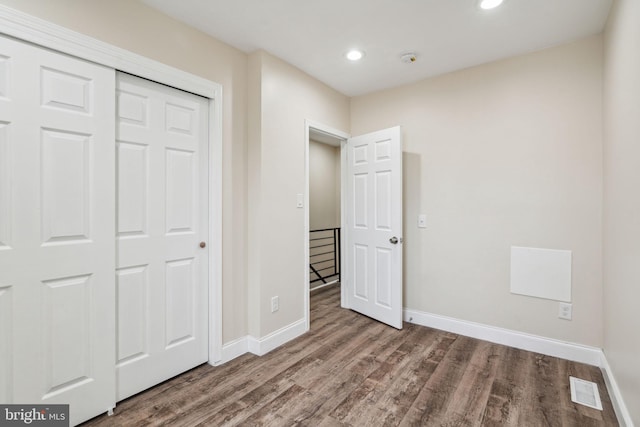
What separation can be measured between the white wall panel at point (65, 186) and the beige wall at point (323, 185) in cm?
354

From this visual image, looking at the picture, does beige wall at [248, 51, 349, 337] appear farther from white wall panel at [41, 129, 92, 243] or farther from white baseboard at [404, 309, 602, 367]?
white baseboard at [404, 309, 602, 367]

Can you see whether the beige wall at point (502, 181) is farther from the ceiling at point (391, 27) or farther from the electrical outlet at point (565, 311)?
the ceiling at point (391, 27)

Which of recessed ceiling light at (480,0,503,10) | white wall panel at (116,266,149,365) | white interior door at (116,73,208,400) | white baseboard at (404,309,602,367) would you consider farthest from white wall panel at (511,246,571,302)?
white wall panel at (116,266,149,365)

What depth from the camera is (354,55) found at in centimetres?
264

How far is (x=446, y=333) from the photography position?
9.63 feet

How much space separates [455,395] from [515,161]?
6.37ft

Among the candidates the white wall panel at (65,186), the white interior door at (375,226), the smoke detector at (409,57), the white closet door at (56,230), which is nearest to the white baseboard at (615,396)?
the white interior door at (375,226)

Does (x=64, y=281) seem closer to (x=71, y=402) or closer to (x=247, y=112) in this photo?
(x=71, y=402)

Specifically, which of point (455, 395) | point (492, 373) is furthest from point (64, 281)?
point (492, 373)

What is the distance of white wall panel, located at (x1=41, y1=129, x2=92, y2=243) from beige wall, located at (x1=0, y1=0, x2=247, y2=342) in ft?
2.07

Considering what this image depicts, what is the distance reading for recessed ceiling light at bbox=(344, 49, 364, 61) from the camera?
8.43ft

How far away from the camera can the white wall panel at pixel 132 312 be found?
1871mm

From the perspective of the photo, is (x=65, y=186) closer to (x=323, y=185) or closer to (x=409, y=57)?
(x=409, y=57)

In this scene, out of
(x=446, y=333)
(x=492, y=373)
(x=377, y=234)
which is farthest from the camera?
(x=377, y=234)
